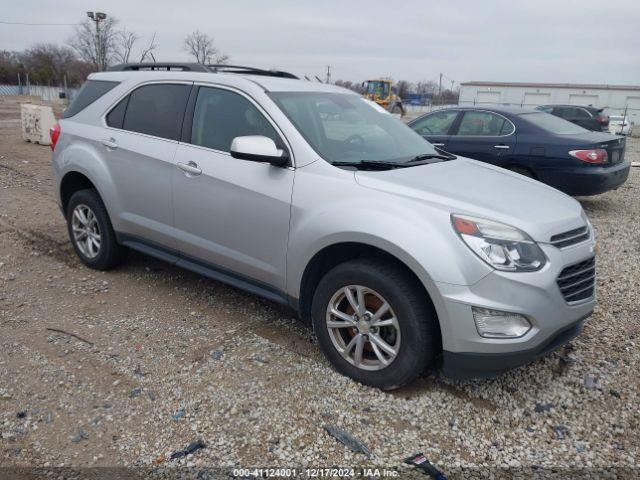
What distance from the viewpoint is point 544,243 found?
110 inches

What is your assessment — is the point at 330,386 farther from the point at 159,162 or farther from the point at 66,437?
the point at 159,162

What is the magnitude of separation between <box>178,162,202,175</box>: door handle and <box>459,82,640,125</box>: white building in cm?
5375

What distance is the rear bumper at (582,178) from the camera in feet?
23.9

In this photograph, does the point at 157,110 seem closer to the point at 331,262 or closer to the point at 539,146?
the point at 331,262

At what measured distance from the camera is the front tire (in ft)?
9.43

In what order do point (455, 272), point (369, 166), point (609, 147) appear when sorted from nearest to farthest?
point (455, 272), point (369, 166), point (609, 147)

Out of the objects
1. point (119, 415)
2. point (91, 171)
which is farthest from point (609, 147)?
point (119, 415)

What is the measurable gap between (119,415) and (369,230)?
172cm

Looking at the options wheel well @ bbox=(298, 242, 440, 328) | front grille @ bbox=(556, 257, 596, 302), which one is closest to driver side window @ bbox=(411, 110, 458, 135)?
front grille @ bbox=(556, 257, 596, 302)

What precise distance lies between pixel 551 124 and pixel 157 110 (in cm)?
619

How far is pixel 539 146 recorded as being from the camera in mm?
7523

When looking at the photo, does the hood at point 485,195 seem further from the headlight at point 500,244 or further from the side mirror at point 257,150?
the side mirror at point 257,150

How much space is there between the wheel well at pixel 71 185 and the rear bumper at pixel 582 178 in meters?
6.03

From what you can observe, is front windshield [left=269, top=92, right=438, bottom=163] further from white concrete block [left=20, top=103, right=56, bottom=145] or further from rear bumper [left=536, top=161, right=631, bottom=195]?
white concrete block [left=20, top=103, right=56, bottom=145]
